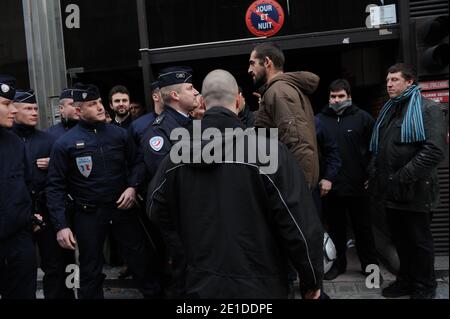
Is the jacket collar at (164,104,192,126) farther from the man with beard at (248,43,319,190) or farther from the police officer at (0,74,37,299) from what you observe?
the police officer at (0,74,37,299)

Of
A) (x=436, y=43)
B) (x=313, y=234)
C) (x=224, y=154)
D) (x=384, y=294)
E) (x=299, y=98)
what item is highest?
(x=436, y=43)

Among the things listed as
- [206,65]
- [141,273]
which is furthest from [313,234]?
[206,65]

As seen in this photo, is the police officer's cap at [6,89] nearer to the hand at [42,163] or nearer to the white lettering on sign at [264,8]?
the hand at [42,163]

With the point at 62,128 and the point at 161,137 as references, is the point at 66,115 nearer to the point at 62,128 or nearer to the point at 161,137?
the point at 62,128

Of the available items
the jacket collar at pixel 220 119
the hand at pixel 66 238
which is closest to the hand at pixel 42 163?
the hand at pixel 66 238

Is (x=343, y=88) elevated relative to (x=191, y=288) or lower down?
elevated

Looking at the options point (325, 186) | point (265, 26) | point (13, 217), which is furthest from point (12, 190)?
point (265, 26)

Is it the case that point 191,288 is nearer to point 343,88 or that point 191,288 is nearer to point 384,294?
point 384,294

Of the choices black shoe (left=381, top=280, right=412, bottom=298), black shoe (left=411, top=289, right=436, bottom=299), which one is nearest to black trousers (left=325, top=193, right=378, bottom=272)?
black shoe (left=381, top=280, right=412, bottom=298)

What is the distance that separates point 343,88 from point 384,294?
6.73 ft

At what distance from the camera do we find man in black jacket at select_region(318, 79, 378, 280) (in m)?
4.96

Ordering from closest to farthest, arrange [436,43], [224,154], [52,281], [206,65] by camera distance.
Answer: [224,154], [52,281], [436,43], [206,65]

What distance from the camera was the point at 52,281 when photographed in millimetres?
4398

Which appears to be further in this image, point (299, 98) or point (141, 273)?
point (141, 273)
